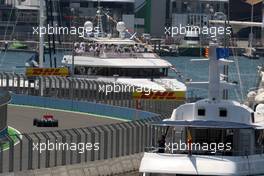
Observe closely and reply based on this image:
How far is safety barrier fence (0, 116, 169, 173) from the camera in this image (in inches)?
1291

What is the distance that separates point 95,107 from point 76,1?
137m

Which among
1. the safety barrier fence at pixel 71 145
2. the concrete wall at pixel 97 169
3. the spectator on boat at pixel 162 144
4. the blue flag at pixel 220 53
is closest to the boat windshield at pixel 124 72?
the safety barrier fence at pixel 71 145

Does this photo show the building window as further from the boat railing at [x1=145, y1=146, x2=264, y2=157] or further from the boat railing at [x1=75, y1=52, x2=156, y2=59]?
the boat railing at [x1=75, y1=52, x2=156, y2=59]

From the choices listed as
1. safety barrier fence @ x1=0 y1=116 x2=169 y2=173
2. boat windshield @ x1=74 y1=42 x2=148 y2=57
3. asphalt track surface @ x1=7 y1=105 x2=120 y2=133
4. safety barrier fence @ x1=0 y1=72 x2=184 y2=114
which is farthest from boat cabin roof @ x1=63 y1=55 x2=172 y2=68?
safety barrier fence @ x1=0 y1=116 x2=169 y2=173

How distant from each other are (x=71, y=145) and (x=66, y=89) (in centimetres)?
2477

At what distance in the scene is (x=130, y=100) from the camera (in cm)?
5484

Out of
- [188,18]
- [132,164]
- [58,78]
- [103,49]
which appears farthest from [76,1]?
[132,164]

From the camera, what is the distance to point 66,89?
5988 cm

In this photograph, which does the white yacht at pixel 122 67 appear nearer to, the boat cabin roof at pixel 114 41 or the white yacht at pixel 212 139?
the boat cabin roof at pixel 114 41

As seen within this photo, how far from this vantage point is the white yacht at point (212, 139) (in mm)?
28650

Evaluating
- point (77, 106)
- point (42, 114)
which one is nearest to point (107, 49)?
point (77, 106)

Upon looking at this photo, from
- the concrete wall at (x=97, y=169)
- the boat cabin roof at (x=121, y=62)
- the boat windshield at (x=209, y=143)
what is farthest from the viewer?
the boat cabin roof at (x=121, y=62)

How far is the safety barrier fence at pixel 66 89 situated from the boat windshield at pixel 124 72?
1183cm

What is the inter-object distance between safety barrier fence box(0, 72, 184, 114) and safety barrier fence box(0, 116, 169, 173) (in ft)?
47.9
